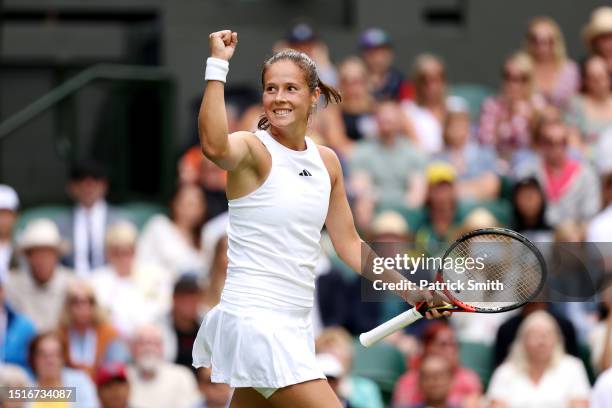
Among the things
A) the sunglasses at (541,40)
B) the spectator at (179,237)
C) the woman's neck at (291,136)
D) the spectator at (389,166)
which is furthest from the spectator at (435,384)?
the sunglasses at (541,40)

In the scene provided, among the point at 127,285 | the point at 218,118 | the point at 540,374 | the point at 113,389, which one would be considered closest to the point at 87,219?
the point at 127,285

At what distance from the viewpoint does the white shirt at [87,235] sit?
9.84 metres

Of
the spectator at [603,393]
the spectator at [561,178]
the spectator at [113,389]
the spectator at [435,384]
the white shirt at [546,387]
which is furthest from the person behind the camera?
the spectator at [561,178]

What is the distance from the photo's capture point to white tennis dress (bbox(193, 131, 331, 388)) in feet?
17.0

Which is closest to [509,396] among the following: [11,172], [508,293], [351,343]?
[351,343]

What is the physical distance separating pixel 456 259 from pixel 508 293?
214 mm

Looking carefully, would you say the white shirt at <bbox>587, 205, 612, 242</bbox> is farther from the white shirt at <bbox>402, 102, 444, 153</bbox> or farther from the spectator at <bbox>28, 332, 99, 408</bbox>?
the spectator at <bbox>28, 332, 99, 408</bbox>

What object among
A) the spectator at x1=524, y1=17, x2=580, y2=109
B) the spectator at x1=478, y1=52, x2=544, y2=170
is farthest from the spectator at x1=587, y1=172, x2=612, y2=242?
the spectator at x1=524, y1=17, x2=580, y2=109

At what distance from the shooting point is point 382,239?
9305 mm

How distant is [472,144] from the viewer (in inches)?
422

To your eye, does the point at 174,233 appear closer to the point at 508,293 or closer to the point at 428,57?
the point at 428,57

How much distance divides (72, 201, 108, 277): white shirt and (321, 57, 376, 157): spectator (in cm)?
171

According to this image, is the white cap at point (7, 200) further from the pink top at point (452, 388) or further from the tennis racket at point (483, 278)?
the tennis racket at point (483, 278)

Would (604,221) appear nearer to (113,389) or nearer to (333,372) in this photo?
(333,372)
